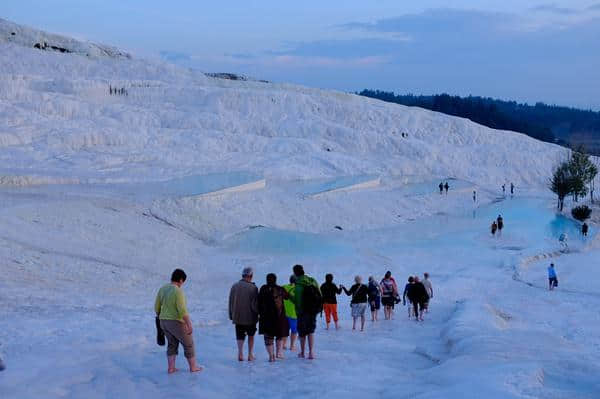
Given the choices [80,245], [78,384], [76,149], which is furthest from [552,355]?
[76,149]

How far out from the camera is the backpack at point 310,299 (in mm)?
8445

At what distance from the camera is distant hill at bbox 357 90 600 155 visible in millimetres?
101000

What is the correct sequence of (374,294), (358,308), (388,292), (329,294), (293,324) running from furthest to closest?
1. (388,292)
2. (374,294)
3. (358,308)
4. (329,294)
5. (293,324)

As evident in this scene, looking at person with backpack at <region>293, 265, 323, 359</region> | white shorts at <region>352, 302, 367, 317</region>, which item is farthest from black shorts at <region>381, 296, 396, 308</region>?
person with backpack at <region>293, 265, 323, 359</region>

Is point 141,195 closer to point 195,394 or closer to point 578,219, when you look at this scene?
point 195,394

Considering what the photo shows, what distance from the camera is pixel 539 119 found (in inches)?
6747

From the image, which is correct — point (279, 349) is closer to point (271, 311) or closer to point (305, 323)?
point (305, 323)

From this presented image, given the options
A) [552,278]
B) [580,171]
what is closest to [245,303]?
[552,278]

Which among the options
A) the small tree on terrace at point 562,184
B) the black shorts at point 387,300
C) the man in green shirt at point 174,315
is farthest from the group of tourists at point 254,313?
the small tree on terrace at point 562,184

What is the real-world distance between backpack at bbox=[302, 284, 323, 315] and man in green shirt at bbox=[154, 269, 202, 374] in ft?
5.31

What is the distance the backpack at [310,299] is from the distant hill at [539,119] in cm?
4648

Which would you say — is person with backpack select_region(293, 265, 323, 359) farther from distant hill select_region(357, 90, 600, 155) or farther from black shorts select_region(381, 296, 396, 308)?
distant hill select_region(357, 90, 600, 155)

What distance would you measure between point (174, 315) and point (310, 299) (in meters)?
1.89

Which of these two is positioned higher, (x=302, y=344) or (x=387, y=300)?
(x=302, y=344)
